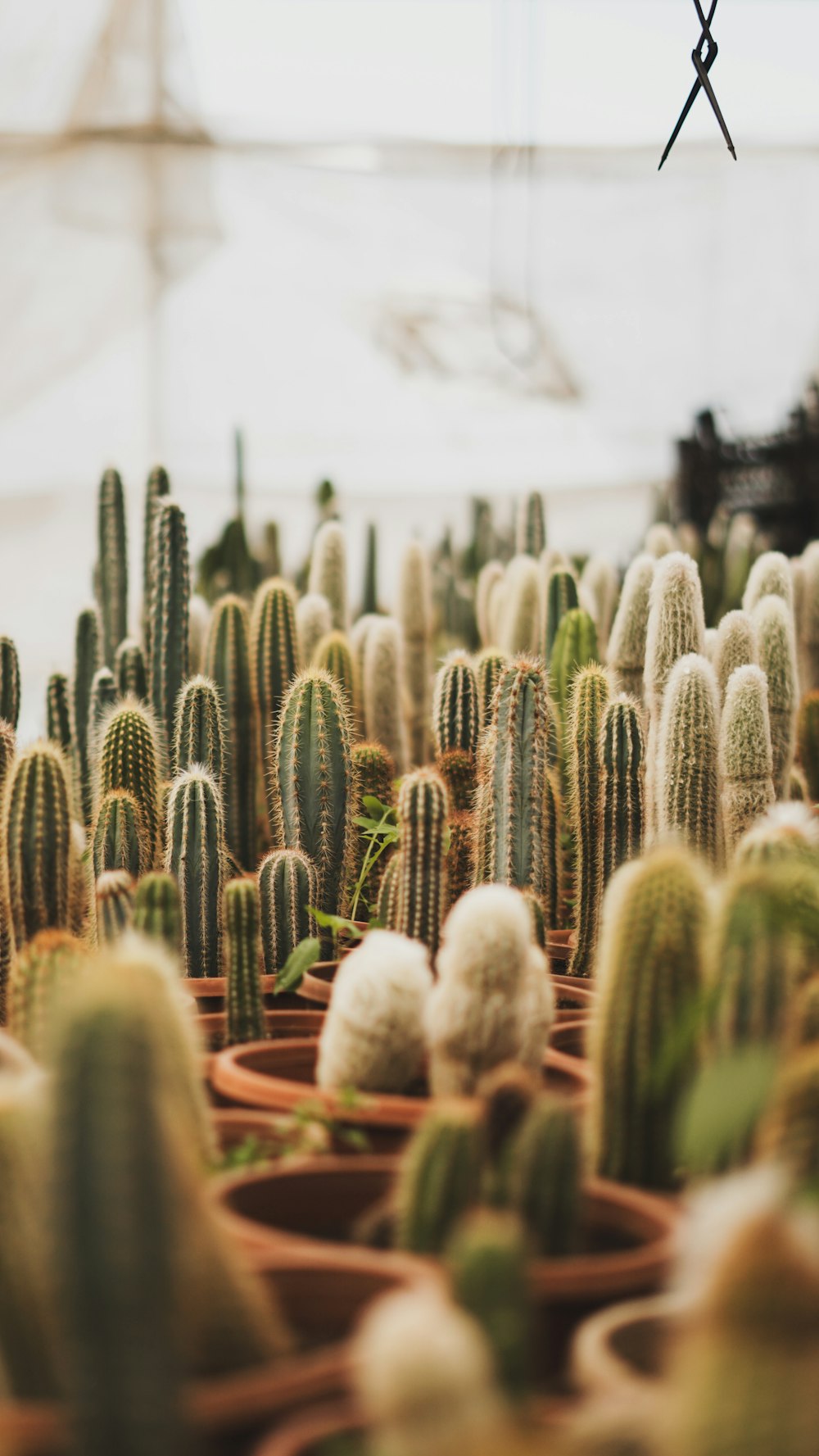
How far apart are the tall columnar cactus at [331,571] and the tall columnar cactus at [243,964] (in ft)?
7.08

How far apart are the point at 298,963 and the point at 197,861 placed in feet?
0.84

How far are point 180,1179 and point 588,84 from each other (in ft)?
20.6

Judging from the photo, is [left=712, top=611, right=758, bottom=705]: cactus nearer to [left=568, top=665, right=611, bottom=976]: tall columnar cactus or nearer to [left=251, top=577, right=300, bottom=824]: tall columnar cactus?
[left=568, top=665, right=611, bottom=976]: tall columnar cactus

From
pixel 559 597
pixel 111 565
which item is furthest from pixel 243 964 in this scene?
pixel 111 565

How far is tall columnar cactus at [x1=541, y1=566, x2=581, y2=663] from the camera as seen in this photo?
359 centimetres

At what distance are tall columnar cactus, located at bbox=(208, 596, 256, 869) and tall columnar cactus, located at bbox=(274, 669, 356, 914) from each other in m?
0.57

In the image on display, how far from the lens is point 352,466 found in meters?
6.86

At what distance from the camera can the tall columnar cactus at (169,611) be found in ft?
10.4

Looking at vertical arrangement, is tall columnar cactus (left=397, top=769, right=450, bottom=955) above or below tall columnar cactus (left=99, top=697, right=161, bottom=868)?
below

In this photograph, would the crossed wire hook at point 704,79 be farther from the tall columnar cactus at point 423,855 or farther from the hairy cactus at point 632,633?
the tall columnar cactus at point 423,855

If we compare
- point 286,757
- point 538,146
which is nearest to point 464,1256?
point 286,757

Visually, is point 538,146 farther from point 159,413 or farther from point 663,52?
point 159,413

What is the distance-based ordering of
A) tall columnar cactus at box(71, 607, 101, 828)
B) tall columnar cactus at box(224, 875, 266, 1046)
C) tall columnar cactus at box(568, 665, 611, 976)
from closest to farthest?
1. tall columnar cactus at box(224, 875, 266, 1046)
2. tall columnar cactus at box(568, 665, 611, 976)
3. tall columnar cactus at box(71, 607, 101, 828)

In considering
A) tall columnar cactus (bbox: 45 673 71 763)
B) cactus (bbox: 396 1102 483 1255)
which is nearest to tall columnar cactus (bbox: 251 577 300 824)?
tall columnar cactus (bbox: 45 673 71 763)
